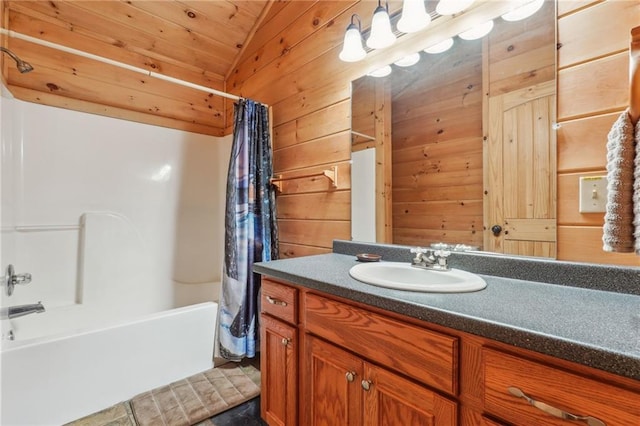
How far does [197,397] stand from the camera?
160cm

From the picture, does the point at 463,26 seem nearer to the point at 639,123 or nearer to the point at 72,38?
the point at 639,123

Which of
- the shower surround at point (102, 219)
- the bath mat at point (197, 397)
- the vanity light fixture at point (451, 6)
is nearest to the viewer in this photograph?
the vanity light fixture at point (451, 6)

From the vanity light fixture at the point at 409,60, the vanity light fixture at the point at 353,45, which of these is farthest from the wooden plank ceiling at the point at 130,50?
the vanity light fixture at the point at 409,60

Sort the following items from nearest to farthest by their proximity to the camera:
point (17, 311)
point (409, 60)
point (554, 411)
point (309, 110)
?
point (554, 411) → point (17, 311) → point (409, 60) → point (309, 110)

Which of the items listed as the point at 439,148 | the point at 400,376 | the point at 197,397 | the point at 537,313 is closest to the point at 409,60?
the point at 439,148

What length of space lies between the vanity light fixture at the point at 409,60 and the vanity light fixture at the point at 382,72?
52 mm

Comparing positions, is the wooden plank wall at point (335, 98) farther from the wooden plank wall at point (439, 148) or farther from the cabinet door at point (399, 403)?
the cabinet door at point (399, 403)

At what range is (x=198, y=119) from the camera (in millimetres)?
2648

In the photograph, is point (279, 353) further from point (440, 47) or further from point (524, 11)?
point (524, 11)

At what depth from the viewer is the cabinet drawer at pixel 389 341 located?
0.69 meters

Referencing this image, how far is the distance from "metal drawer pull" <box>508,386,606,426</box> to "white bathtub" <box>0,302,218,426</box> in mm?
1731

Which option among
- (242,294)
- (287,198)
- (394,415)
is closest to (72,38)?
(287,198)

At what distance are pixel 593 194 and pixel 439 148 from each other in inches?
23.4

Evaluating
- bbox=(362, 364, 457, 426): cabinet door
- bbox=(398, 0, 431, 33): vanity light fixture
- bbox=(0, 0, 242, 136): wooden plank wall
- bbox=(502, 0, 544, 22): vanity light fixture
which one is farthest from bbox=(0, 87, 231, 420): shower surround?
bbox=(502, 0, 544, 22): vanity light fixture
